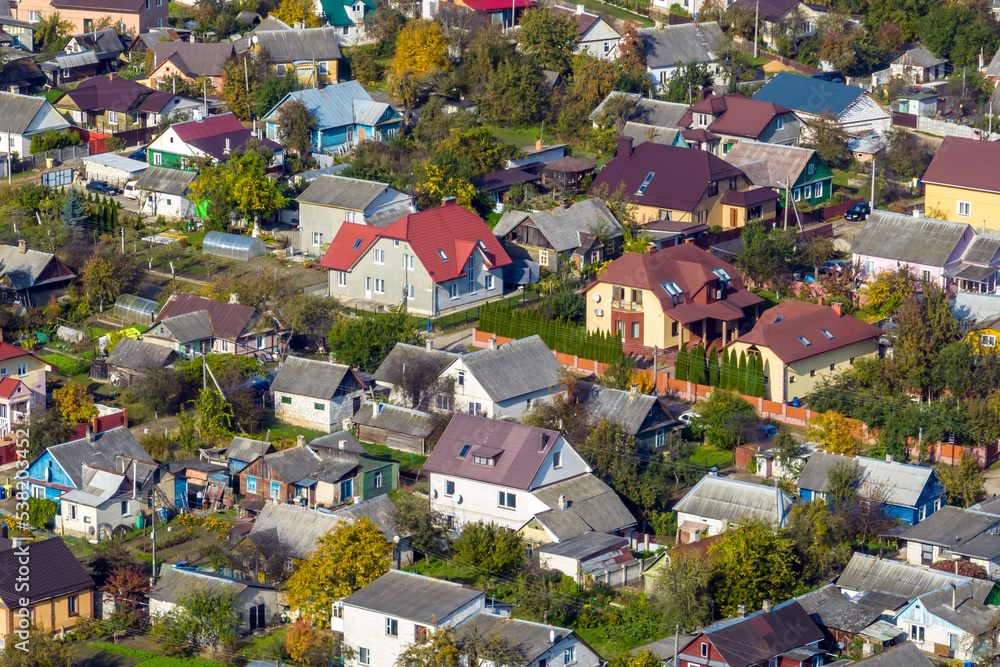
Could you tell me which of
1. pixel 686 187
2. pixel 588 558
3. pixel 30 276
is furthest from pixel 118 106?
pixel 588 558

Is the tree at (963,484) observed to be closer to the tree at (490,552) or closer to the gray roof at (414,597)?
the tree at (490,552)

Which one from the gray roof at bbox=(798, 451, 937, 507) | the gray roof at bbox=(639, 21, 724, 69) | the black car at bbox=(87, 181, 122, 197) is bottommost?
the gray roof at bbox=(798, 451, 937, 507)

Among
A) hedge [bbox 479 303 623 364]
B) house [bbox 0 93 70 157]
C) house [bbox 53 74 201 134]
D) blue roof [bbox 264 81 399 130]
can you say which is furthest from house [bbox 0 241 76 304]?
house [bbox 53 74 201 134]

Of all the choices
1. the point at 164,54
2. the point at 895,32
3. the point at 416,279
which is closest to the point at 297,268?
the point at 416,279

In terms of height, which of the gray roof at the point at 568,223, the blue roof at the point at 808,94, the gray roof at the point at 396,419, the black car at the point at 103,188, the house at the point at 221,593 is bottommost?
the house at the point at 221,593

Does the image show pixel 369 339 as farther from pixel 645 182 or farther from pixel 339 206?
pixel 645 182

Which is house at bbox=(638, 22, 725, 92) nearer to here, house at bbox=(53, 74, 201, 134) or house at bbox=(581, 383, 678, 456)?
house at bbox=(53, 74, 201, 134)

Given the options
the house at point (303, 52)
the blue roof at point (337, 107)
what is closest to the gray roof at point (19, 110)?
the blue roof at point (337, 107)
